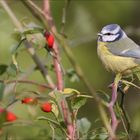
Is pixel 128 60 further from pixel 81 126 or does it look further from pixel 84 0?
pixel 84 0

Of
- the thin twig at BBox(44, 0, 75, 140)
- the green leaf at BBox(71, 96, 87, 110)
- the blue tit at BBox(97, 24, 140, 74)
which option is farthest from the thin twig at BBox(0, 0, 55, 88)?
the blue tit at BBox(97, 24, 140, 74)

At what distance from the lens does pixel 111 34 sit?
98.5 inches

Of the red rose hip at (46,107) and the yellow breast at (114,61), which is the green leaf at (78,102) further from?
the yellow breast at (114,61)

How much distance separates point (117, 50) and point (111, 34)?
0.21 metres

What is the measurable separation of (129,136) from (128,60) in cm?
126

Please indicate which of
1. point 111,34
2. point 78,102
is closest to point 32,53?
point 78,102

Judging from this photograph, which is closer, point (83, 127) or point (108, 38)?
point (83, 127)

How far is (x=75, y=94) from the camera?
104cm

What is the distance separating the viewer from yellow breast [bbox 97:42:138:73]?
2129 mm

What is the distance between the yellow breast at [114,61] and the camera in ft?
6.98

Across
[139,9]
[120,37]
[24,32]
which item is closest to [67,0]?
[24,32]

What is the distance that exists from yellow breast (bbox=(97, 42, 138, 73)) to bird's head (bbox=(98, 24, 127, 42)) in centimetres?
9

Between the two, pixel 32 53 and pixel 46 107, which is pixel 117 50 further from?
pixel 46 107

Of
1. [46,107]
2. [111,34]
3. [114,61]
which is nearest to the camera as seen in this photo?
[46,107]
